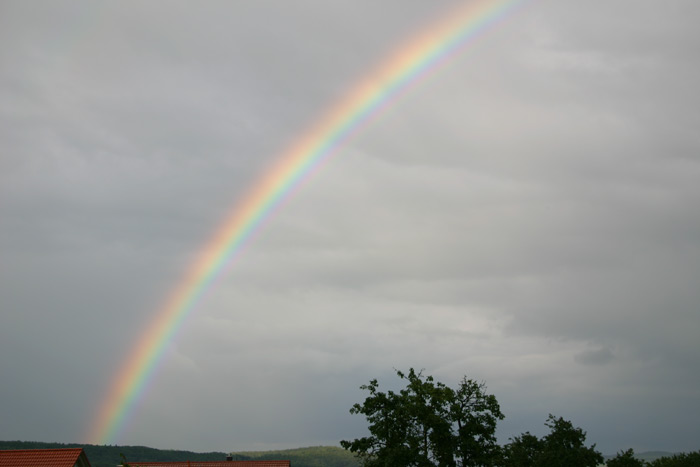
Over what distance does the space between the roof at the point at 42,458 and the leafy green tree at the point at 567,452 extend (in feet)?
229

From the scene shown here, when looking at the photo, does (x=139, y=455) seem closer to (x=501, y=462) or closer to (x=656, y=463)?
(x=656, y=463)

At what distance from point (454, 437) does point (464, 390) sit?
381 centimetres

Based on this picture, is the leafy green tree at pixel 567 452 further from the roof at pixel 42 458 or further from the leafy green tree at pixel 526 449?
the roof at pixel 42 458

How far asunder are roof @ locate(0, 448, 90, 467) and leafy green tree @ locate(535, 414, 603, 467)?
69.7 metres

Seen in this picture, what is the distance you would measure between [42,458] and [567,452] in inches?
3050

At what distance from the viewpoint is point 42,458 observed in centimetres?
5100

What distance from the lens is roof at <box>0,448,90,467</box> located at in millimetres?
50531

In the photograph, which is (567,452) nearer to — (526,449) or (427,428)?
(526,449)

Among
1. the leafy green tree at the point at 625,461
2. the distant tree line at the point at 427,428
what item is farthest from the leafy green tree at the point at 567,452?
→ the distant tree line at the point at 427,428

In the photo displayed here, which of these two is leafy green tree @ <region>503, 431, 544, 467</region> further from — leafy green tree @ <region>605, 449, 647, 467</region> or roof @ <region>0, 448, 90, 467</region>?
roof @ <region>0, 448, 90, 467</region>

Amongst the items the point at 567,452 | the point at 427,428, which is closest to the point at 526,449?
the point at 567,452

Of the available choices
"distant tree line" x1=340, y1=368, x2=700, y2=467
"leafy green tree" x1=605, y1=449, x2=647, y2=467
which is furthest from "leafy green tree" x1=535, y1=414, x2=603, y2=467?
"distant tree line" x1=340, y1=368, x2=700, y2=467

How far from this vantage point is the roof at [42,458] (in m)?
50.5

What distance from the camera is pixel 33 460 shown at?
5084 cm
